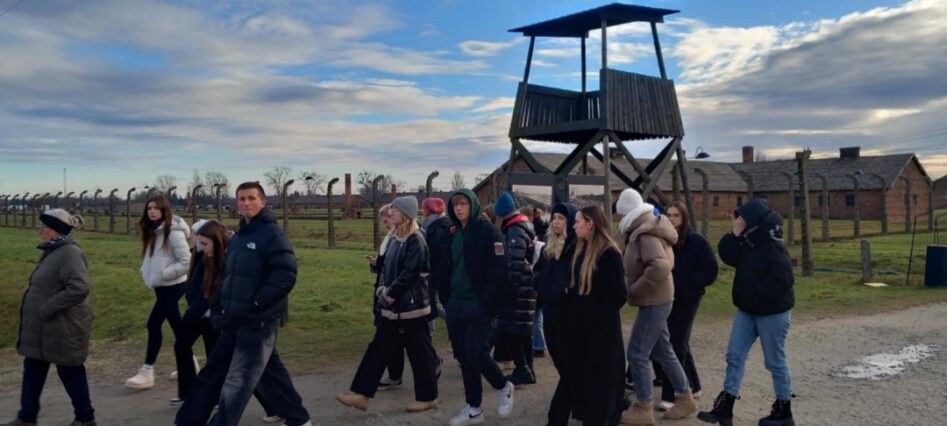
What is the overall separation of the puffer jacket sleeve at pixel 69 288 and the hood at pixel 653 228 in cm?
436

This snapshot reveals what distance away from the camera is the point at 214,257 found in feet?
19.2

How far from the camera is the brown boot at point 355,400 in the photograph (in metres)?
5.98

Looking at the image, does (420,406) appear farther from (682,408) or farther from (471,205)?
(682,408)

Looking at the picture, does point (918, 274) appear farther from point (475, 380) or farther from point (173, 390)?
point (173, 390)

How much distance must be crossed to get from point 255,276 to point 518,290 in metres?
3.00

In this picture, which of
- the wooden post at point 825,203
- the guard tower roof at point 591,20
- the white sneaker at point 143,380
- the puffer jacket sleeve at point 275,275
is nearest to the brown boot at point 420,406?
the puffer jacket sleeve at point 275,275

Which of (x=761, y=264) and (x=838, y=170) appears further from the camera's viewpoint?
(x=838, y=170)

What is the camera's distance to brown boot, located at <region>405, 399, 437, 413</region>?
6223 mm

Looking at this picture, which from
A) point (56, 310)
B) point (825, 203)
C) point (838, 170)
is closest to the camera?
point (56, 310)

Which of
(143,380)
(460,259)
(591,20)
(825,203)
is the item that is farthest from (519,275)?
(825,203)

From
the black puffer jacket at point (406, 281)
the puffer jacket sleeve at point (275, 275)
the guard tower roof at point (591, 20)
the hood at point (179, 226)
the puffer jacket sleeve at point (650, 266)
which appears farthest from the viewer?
the guard tower roof at point (591, 20)

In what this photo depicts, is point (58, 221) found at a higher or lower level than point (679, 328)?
higher

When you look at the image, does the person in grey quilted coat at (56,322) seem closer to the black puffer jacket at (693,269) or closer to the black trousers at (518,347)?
the black trousers at (518,347)

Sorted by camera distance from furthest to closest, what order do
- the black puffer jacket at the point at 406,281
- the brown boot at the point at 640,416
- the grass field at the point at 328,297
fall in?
the grass field at the point at 328,297, the black puffer jacket at the point at 406,281, the brown boot at the point at 640,416
